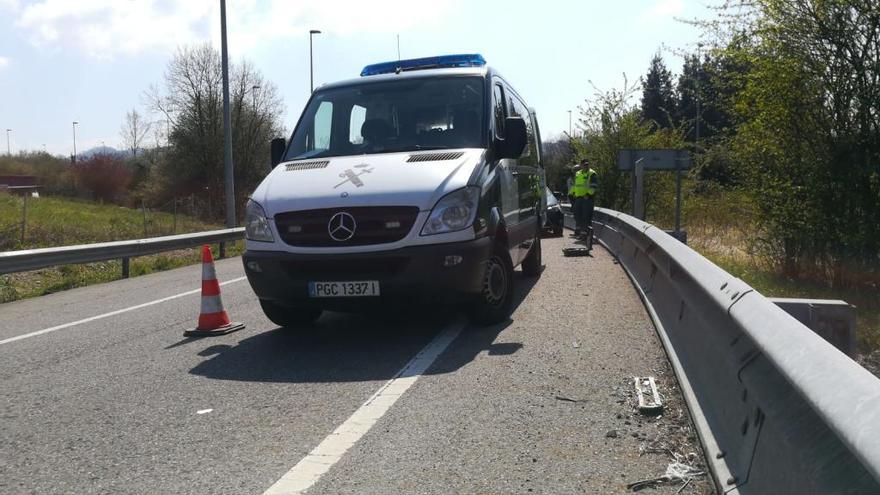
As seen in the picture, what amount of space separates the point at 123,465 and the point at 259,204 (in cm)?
315

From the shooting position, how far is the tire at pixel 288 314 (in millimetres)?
7170

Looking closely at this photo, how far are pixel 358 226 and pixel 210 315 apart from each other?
1991mm

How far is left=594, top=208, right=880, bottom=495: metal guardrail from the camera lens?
6.38ft

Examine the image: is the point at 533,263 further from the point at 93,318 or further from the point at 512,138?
the point at 93,318

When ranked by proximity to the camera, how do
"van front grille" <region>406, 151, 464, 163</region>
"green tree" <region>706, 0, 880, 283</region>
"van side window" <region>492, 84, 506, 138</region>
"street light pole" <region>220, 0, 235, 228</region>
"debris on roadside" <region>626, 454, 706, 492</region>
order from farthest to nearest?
"street light pole" <region>220, 0, 235, 228</region>
"green tree" <region>706, 0, 880, 283</region>
"van side window" <region>492, 84, 506, 138</region>
"van front grille" <region>406, 151, 464, 163</region>
"debris on roadside" <region>626, 454, 706, 492</region>

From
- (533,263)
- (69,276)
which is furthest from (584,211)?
(69,276)

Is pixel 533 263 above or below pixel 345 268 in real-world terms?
below

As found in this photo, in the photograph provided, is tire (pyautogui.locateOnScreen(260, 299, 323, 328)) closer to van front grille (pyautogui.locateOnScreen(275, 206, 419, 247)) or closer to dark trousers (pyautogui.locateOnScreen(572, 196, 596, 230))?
van front grille (pyautogui.locateOnScreen(275, 206, 419, 247))

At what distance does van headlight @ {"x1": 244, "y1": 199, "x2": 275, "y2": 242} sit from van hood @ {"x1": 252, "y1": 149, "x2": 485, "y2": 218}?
0.06 m

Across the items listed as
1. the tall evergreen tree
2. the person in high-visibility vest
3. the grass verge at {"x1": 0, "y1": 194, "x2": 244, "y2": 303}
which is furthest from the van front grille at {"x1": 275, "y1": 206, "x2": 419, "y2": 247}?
the tall evergreen tree

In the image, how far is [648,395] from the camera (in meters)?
4.77

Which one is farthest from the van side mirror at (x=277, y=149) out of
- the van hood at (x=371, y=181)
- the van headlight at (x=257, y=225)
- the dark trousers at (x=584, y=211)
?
the dark trousers at (x=584, y=211)

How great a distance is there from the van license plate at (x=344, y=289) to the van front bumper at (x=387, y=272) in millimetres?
32

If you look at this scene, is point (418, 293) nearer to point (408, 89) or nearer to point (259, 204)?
point (259, 204)
